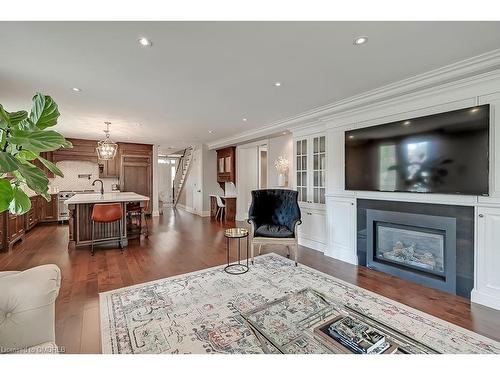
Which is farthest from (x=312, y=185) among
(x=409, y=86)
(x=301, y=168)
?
(x=409, y=86)

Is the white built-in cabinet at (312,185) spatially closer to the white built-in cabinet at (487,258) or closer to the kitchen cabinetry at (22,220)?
the white built-in cabinet at (487,258)

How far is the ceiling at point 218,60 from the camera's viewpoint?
1.81 metres

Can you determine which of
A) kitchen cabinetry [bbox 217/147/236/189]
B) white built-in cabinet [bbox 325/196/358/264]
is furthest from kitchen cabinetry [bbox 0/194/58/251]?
white built-in cabinet [bbox 325/196/358/264]

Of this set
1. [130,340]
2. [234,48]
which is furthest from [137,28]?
[130,340]

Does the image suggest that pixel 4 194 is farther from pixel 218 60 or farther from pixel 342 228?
pixel 342 228

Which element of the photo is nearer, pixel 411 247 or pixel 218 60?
pixel 218 60

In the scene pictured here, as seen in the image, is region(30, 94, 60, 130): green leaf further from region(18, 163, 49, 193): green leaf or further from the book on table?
the book on table

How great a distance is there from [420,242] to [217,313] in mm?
2629

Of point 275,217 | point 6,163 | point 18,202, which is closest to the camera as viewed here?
point 6,163

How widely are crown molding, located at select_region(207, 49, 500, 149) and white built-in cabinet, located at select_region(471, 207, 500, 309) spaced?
1385 millimetres

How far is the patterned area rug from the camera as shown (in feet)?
6.00

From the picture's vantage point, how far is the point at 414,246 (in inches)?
121

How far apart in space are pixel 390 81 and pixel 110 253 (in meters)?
4.85
